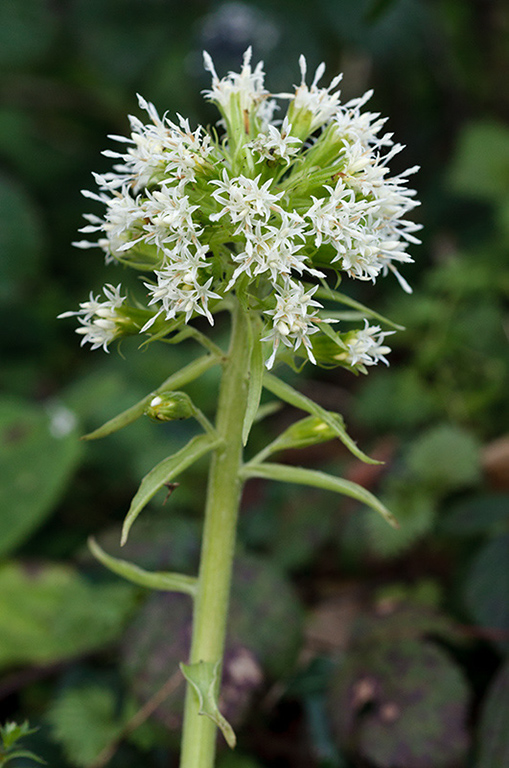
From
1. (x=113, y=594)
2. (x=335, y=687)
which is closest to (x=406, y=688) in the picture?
(x=335, y=687)

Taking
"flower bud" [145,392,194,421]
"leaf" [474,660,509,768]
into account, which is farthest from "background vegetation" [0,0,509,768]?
"flower bud" [145,392,194,421]

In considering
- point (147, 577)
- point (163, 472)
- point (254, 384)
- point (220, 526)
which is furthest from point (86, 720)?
point (254, 384)

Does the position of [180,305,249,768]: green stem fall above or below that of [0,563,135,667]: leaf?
above

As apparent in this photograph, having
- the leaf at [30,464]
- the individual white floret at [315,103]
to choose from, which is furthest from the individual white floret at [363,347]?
the leaf at [30,464]

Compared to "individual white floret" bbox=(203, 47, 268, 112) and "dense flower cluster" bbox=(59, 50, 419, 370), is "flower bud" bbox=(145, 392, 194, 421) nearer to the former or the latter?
"dense flower cluster" bbox=(59, 50, 419, 370)

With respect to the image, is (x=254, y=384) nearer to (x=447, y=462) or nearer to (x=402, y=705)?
(x=402, y=705)

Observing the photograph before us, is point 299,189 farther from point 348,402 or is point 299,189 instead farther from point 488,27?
point 488,27

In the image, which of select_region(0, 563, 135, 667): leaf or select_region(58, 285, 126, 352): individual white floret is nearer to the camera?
select_region(58, 285, 126, 352): individual white floret

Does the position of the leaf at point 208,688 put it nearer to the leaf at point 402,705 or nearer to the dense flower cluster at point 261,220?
the leaf at point 402,705
